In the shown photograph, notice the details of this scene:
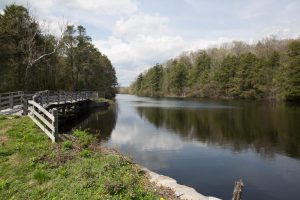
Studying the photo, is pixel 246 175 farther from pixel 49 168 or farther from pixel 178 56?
pixel 178 56

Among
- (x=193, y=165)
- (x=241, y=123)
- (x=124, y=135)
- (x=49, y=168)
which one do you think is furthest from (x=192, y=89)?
(x=49, y=168)

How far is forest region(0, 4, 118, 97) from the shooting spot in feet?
126

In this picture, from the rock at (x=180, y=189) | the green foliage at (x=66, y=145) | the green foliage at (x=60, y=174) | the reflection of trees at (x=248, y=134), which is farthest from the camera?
the reflection of trees at (x=248, y=134)

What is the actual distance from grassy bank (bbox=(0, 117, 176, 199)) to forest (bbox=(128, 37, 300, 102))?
213 feet

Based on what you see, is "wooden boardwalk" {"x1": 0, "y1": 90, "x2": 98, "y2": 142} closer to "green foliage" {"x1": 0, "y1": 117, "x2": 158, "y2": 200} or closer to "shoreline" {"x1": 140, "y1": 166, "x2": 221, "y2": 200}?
"green foliage" {"x1": 0, "y1": 117, "x2": 158, "y2": 200}

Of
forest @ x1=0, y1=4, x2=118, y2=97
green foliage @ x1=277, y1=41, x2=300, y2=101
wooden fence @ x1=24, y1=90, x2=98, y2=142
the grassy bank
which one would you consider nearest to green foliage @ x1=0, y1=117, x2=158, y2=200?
the grassy bank

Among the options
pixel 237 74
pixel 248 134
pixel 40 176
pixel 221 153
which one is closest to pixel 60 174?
pixel 40 176

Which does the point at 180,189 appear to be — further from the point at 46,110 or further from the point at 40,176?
the point at 46,110

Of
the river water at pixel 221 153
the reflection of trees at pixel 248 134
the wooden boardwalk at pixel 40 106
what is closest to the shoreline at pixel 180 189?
the river water at pixel 221 153

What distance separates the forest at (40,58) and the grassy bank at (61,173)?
2808 cm

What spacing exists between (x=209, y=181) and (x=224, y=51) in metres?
112

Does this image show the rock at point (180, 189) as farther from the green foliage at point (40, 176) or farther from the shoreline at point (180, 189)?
the green foliage at point (40, 176)

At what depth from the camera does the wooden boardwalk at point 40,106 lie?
12682 mm

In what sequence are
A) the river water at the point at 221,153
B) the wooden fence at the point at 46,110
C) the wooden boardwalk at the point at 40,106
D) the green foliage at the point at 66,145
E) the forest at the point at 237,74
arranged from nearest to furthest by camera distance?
the green foliage at the point at 66,145
the wooden fence at the point at 46,110
the wooden boardwalk at the point at 40,106
the river water at the point at 221,153
the forest at the point at 237,74
